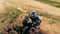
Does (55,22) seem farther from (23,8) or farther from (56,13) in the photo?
(23,8)

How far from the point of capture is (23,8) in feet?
101

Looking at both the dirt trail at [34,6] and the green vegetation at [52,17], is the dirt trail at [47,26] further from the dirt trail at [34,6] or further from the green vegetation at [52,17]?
the dirt trail at [34,6]

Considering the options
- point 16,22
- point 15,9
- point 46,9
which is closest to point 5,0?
point 15,9

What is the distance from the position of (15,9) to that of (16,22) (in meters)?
6.17

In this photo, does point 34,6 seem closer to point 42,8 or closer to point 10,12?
point 42,8

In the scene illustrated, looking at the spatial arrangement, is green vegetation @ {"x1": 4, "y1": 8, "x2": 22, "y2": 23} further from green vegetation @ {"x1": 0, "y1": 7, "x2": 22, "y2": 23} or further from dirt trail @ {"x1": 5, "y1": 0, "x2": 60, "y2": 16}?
dirt trail @ {"x1": 5, "y1": 0, "x2": 60, "y2": 16}

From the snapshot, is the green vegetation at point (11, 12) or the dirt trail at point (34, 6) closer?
the green vegetation at point (11, 12)

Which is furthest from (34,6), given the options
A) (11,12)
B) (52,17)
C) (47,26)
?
(47,26)

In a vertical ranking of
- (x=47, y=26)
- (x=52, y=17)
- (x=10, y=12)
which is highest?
(x=47, y=26)

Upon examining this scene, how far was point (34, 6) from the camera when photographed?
102 ft

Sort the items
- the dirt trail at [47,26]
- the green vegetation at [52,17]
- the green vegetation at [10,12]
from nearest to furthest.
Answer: the dirt trail at [47,26], the green vegetation at [52,17], the green vegetation at [10,12]

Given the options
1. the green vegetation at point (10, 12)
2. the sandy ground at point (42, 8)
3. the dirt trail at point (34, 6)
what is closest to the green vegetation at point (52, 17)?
the sandy ground at point (42, 8)

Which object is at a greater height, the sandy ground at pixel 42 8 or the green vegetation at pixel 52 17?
the sandy ground at pixel 42 8

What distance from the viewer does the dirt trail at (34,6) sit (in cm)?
2945
